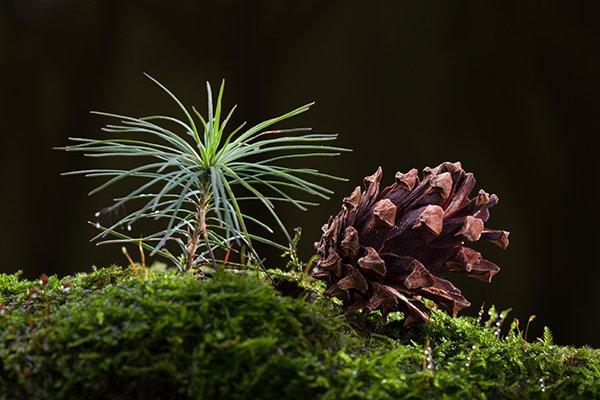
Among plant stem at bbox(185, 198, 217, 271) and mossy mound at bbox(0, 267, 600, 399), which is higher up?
plant stem at bbox(185, 198, 217, 271)

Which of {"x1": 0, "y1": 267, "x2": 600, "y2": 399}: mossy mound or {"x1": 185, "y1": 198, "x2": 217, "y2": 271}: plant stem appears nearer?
{"x1": 0, "y1": 267, "x2": 600, "y2": 399}: mossy mound

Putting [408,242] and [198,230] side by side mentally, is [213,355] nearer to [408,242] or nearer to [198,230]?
[198,230]

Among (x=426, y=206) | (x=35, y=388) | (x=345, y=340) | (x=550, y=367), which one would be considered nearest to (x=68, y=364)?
(x=35, y=388)

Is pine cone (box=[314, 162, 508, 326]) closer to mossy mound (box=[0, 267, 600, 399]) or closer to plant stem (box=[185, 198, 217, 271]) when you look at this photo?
mossy mound (box=[0, 267, 600, 399])

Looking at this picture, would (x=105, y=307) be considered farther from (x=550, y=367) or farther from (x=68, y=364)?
(x=550, y=367)

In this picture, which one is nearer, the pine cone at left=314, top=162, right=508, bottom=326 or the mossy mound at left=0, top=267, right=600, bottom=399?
the mossy mound at left=0, top=267, right=600, bottom=399

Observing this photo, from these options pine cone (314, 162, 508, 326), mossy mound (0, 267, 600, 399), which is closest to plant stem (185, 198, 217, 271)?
mossy mound (0, 267, 600, 399)

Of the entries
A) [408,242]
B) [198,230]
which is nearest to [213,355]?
[198,230]
